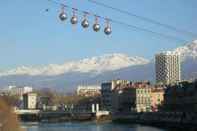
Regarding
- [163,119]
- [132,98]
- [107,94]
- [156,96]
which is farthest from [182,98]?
[107,94]

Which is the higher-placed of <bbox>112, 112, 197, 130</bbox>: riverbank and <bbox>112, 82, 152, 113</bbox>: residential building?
<bbox>112, 82, 152, 113</bbox>: residential building

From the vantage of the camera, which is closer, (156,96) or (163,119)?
(163,119)

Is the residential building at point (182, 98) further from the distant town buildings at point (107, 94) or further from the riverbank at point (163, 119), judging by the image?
the distant town buildings at point (107, 94)

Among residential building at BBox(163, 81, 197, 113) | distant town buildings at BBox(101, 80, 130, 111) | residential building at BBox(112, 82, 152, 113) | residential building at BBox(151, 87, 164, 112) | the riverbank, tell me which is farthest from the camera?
distant town buildings at BBox(101, 80, 130, 111)

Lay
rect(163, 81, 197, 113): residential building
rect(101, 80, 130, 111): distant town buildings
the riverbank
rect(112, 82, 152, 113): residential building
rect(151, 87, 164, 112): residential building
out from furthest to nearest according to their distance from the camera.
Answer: rect(101, 80, 130, 111): distant town buildings → rect(151, 87, 164, 112): residential building → rect(112, 82, 152, 113): residential building → rect(163, 81, 197, 113): residential building → the riverbank

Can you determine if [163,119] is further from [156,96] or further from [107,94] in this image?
[107,94]

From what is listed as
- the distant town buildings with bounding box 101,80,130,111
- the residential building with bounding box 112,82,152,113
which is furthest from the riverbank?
the distant town buildings with bounding box 101,80,130,111

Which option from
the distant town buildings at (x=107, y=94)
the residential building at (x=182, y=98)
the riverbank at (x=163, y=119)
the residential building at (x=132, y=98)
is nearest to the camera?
the riverbank at (x=163, y=119)

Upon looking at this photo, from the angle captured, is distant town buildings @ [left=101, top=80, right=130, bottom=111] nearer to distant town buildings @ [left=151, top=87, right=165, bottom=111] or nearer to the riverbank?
distant town buildings @ [left=151, top=87, right=165, bottom=111]

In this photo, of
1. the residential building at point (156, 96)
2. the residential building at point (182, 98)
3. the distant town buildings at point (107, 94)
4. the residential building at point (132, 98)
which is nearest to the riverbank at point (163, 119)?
the residential building at point (182, 98)

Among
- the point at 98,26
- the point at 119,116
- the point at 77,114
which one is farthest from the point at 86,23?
the point at 77,114

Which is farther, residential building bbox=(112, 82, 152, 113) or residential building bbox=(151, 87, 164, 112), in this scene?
residential building bbox=(151, 87, 164, 112)

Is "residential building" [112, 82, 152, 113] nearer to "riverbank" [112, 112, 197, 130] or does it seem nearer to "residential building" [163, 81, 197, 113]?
"riverbank" [112, 112, 197, 130]

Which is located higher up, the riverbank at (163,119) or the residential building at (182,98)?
the residential building at (182,98)
